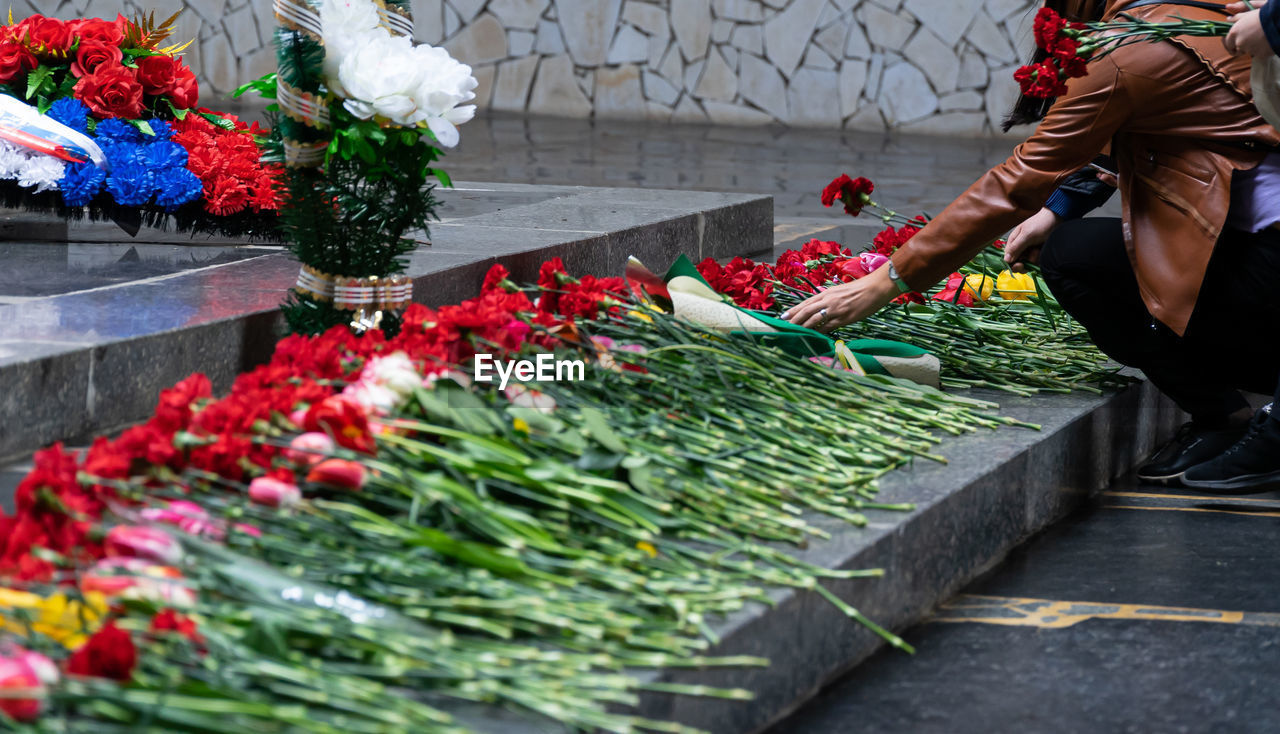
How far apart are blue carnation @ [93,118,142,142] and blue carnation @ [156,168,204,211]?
0.52 feet

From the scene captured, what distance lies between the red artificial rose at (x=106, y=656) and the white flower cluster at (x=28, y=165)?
7.47 ft

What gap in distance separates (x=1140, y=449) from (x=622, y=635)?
2001 mm

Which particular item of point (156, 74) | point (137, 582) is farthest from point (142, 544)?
point (156, 74)

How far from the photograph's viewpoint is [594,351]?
2.31 meters

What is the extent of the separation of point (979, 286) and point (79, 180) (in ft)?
7.11

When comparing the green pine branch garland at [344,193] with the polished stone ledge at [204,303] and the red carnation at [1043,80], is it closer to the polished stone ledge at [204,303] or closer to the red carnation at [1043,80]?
the polished stone ledge at [204,303]

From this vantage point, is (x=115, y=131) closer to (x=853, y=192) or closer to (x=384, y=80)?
(x=384, y=80)

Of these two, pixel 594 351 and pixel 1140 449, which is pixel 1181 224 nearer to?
pixel 1140 449

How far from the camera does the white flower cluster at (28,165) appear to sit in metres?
3.27

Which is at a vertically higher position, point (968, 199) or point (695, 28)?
point (695, 28)

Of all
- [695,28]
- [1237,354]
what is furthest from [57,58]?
[695,28]

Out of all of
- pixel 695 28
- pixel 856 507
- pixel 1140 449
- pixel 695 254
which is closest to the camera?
pixel 856 507

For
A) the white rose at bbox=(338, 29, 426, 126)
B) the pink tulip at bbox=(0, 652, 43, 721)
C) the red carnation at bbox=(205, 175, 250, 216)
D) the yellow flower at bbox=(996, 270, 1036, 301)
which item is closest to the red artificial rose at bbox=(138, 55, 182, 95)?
the red carnation at bbox=(205, 175, 250, 216)

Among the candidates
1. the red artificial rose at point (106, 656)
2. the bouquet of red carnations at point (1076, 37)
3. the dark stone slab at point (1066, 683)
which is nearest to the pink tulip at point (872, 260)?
the bouquet of red carnations at point (1076, 37)
